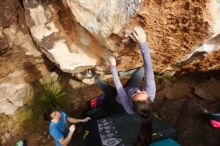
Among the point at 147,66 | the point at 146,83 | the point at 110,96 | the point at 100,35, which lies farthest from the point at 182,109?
the point at 147,66

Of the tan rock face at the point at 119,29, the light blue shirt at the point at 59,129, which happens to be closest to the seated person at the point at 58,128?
the light blue shirt at the point at 59,129

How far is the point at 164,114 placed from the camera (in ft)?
19.7

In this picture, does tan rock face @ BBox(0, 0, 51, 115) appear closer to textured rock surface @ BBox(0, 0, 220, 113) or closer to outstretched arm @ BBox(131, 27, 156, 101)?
textured rock surface @ BBox(0, 0, 220, 113)

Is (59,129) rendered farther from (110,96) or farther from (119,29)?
(119,29)

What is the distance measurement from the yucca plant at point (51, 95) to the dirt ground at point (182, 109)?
349 millimetres

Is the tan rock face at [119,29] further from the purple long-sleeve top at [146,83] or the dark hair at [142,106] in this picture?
the dark hair at [142,106]

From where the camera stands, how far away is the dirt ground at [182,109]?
5570mm

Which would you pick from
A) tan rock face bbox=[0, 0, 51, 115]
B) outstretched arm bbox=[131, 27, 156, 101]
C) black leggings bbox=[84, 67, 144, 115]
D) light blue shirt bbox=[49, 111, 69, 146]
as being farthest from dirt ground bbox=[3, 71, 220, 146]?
outstretched arm bbox=[131, 27, 156, 101]

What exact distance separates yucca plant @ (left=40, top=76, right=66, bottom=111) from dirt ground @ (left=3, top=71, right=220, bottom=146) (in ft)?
1.15

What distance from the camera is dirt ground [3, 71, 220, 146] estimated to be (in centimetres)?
557

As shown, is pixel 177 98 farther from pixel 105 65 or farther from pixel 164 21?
pixel 164 21

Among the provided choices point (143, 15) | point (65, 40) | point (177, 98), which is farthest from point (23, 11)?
point (177, 98)

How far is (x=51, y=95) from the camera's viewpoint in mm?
6398

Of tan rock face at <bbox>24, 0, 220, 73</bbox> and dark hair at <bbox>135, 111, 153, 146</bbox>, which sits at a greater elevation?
tan rock face at <bbox>24, 0, 220, 73</bbox>
